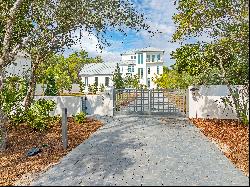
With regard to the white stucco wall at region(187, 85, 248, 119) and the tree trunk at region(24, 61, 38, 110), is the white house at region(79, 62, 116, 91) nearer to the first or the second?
the white stucco wall at region(187, 85, 248, 119)

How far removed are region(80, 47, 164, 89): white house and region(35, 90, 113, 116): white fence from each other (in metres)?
49.8

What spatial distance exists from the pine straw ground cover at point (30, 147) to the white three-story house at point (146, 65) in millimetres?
57569

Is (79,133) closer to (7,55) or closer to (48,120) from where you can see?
(48,120)

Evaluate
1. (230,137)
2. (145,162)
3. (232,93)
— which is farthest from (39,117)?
A: (232,93)

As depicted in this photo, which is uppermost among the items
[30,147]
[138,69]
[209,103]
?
[138,69]

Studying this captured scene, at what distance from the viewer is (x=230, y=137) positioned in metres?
12.2

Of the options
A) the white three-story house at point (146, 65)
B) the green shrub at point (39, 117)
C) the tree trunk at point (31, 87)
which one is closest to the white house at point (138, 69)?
the white three-story house at point (146, 65)

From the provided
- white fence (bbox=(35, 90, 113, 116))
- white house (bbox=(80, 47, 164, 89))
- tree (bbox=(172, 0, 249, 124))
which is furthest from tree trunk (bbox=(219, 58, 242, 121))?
white house (bbox=(80, 47, 164, 89))

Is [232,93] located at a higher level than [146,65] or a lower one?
lower

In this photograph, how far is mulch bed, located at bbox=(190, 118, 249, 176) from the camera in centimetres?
792

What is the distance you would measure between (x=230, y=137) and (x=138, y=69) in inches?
2489

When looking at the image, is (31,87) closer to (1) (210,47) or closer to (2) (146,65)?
(1) (210,47)

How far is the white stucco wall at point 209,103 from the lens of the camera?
57.5ft

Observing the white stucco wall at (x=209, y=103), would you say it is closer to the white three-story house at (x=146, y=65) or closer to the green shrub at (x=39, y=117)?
the green shrub at (x=39, y=117)
